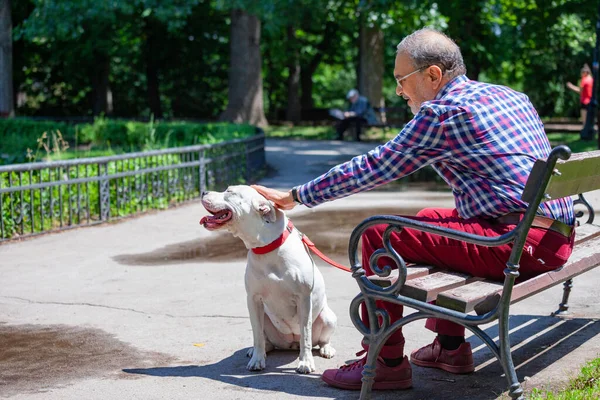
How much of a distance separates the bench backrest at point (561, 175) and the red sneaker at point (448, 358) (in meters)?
1.09

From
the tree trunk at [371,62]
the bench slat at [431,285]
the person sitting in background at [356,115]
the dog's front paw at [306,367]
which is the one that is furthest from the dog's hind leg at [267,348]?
the tree trunk at [371,62]

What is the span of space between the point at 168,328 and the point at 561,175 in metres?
3.00

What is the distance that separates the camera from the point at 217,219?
463 centimetres

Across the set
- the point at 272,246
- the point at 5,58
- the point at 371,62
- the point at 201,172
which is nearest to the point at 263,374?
the point at 272,246

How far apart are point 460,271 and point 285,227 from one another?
39.2 inches

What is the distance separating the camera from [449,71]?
172 inches

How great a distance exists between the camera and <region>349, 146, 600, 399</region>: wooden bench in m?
3.81

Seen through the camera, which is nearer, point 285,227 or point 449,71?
point 449,71

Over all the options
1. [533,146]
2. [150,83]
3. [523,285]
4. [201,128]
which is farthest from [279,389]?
[150,83]

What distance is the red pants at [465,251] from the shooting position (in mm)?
4211

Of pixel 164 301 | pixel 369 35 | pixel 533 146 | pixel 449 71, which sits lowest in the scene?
pixel 164 301

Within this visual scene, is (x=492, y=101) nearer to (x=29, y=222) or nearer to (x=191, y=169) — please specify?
(x=29, y=222)

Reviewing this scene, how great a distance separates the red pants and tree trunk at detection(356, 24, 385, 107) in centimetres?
2628

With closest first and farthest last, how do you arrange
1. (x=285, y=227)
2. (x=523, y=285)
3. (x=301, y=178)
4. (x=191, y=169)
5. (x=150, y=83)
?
(x=523, y=285), (x=285, y=227), (x=191, y=169), (x=301, y=178), (x=150, y=83)
